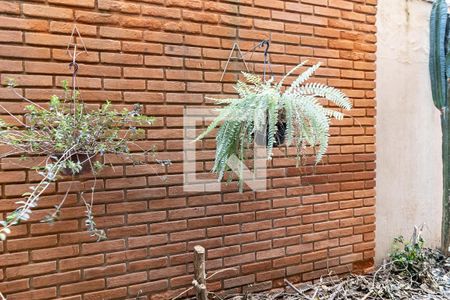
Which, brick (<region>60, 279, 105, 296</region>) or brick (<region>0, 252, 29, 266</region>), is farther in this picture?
brick (<region>60, 279, 105, 296</region>)

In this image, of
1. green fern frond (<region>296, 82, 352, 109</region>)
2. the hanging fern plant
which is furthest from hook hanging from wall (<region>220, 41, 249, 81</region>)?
green fern frond (<region>296, 82, 352, 109</region>)

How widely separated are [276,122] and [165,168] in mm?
760

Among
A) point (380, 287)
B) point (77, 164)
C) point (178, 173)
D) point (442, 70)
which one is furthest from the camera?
point (442, 70)

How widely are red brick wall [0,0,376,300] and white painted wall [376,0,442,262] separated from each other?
26 centimetres

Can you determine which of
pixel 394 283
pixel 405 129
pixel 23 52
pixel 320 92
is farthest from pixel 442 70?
pixel 23 52

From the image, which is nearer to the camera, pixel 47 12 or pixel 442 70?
pixel 47 12

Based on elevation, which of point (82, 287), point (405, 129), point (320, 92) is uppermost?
point (320, 92)

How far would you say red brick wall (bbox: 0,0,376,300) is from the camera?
218 cm

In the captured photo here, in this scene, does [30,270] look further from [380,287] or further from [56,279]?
[380,287]

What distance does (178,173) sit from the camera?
2.59 m

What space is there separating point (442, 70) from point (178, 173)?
8.65ft

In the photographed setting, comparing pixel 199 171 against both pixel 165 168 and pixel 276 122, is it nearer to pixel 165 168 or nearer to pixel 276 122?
pixel 165 168

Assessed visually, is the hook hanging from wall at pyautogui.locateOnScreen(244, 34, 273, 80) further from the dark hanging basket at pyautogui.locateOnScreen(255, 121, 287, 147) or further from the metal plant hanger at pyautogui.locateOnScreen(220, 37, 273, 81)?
the dark hanging basket at pyautogui.locateOnScreen(255, 121, 287, 147)

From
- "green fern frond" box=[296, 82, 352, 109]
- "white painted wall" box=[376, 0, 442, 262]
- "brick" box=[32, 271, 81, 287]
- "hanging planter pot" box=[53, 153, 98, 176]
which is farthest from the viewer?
"white painted wall" box=[376, 0, 442, 262]
